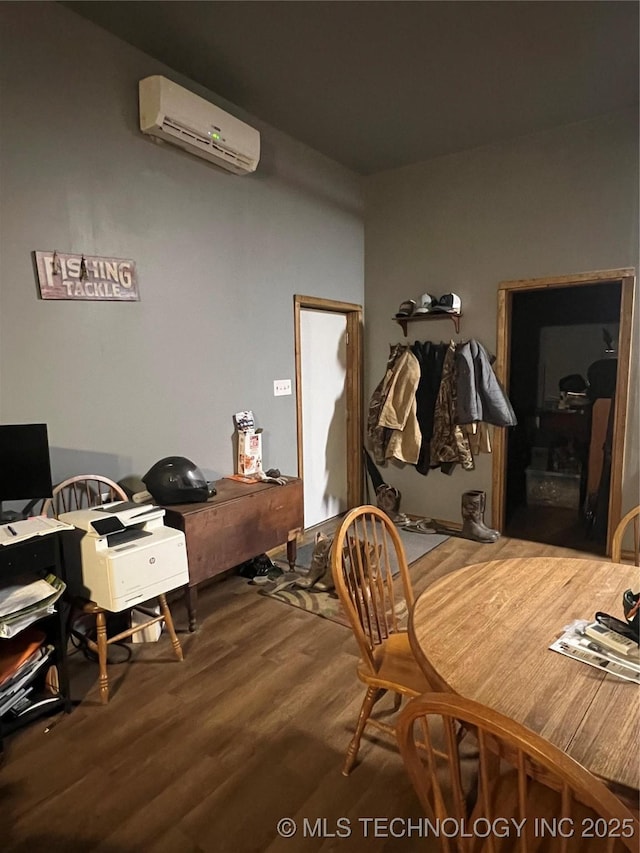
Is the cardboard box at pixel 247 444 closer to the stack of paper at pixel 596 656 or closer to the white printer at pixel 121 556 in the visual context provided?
the white printer at pixel 121 556

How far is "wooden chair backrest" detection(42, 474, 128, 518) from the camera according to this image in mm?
2416

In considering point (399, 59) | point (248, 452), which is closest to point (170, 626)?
point (248, 452)

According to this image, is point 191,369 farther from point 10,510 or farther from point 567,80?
point 567,80

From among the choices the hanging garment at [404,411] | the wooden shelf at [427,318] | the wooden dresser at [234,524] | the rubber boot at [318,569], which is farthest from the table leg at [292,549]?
the wooden shelf at [427,318]

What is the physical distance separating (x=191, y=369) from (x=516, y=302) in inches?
122

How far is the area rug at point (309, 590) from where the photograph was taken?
114 inches

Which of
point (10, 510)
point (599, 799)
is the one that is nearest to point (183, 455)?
point (10, 510)

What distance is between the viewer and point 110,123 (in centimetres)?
258

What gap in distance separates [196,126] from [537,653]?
9.74ft

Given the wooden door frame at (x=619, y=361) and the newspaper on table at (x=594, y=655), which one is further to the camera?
the wooden door frame at (x=619, y=361)

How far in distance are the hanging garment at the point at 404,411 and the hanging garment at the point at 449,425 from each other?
20 centimetres

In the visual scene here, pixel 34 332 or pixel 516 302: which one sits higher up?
pixel 516 302

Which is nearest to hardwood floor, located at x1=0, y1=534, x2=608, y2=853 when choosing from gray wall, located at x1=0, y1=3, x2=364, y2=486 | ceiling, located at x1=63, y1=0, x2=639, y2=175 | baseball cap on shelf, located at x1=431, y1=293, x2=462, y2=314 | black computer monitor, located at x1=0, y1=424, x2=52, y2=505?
black computer monitor, located at x1=0, y1=424, x2=52, y2=505

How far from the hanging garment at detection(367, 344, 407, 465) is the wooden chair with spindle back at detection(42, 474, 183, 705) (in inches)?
91.1
